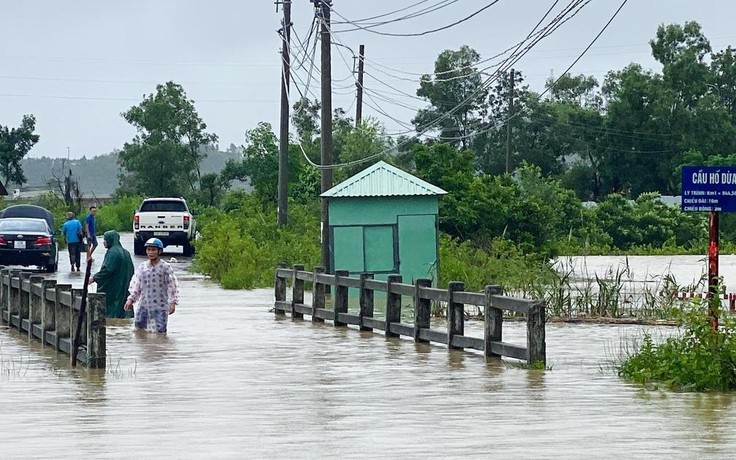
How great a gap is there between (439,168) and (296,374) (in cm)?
2602

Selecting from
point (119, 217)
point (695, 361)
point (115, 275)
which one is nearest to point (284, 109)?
point (115, 275)

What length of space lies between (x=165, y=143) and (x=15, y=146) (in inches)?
418

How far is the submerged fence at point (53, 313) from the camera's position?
1794cm

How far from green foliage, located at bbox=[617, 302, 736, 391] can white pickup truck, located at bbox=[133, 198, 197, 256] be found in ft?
121

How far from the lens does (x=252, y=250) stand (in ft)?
136

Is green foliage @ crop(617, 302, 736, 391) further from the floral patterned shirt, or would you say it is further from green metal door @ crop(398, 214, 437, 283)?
green metal door @ crop(398, 214, 437, 283)

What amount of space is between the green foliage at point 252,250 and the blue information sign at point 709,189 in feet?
70.4

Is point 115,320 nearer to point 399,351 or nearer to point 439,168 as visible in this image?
point 399,351

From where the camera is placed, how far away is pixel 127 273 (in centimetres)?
2384

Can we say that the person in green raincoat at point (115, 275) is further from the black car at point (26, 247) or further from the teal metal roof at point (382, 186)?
the black car at point (26, 247)

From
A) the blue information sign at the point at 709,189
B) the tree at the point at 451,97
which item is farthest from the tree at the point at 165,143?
the blue information sign at the point at 709,189

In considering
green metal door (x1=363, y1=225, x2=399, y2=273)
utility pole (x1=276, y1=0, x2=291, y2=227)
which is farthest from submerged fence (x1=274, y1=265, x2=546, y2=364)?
utility pole (x1=276, y1=0, x2=291, y2=227)

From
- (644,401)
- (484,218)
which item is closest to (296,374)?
(644,401)

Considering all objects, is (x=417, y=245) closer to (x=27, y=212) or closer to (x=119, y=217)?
(x=27, y=212)
